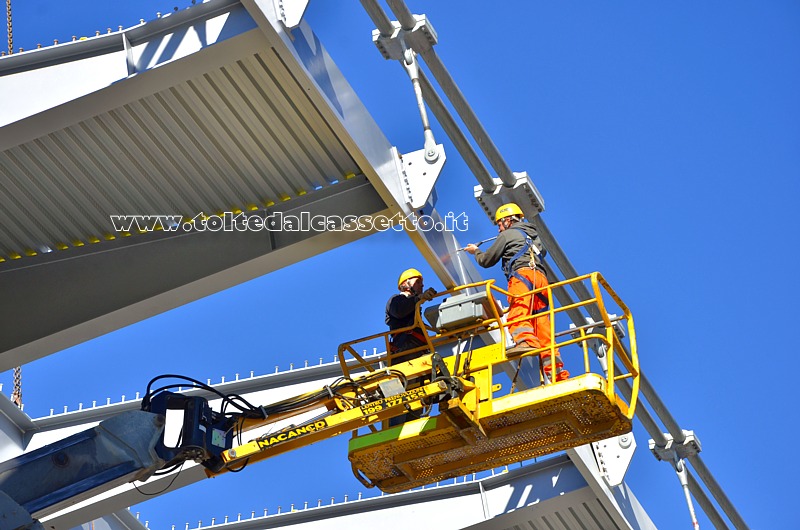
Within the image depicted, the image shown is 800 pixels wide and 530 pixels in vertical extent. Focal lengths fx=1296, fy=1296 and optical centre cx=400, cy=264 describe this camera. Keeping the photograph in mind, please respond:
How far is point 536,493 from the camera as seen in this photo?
54.1ft

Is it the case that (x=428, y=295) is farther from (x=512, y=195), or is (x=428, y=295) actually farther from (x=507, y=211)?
(x=512, y=195)

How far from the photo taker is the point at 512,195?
14.0 m

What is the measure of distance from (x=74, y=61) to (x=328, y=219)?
3.11m

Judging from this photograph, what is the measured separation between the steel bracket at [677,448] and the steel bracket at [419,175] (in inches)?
206

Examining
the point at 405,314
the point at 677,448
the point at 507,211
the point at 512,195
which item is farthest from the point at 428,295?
the point at 677,448

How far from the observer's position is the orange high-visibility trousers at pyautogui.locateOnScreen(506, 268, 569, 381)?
11.8m

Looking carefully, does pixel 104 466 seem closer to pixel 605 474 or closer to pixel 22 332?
pixel 22 332

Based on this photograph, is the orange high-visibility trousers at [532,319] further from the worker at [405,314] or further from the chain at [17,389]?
the chain at [17,389]

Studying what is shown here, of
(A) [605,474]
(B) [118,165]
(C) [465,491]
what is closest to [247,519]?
(C) [465,491]

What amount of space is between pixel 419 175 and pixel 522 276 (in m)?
1.71

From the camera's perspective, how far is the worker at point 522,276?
38.7 ft

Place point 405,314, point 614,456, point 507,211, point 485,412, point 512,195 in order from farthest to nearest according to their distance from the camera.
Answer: point 614,456 < point 512,195 < point 507,211 < point 405,314 < point 485,412

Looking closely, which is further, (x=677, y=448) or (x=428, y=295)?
(x=677, y=448)

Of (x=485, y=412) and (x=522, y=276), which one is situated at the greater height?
(x=522, y=276)
